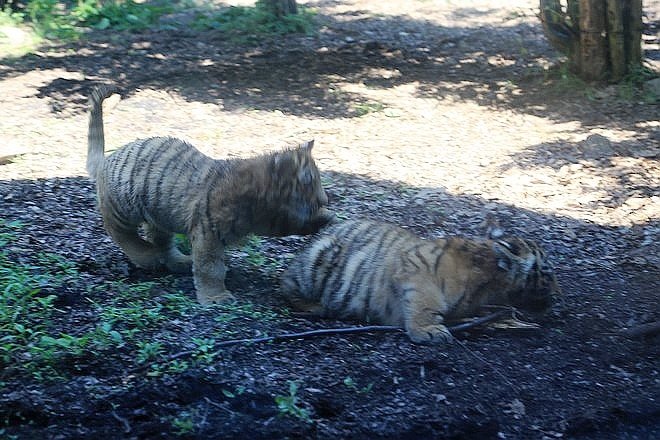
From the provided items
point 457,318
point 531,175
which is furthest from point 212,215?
point 531,175

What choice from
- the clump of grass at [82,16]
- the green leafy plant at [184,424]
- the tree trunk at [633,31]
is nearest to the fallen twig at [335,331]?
the green leafy plant at [184,424]

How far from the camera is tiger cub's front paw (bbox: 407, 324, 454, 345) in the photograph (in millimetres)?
4621

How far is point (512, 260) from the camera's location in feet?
16.2

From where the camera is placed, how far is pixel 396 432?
12.7 feet

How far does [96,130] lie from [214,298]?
1.79 metres

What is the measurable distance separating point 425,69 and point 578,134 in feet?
9.81

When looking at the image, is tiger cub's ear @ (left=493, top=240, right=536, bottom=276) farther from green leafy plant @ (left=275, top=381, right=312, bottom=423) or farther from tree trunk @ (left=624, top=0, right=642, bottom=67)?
tree trunk @ (left=624, top=0, right=642, bottom=67)

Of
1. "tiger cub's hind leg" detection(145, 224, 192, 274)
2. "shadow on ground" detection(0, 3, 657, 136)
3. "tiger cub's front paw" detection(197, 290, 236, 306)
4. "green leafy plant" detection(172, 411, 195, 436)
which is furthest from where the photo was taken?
"shadow on ground" detection(0, 3, 657, 136)

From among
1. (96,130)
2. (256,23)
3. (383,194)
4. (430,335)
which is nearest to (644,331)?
(430,335)

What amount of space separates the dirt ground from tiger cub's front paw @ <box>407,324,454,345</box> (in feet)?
0.18

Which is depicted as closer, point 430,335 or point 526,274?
point 430,335

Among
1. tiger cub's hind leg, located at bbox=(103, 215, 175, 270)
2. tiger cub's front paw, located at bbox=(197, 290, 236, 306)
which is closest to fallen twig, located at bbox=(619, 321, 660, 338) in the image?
tiger cub's front paw, located at bbox=(197, 290, 236, 306)

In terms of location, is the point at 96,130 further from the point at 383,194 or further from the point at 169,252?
the point at 383,194

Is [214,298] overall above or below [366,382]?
above
